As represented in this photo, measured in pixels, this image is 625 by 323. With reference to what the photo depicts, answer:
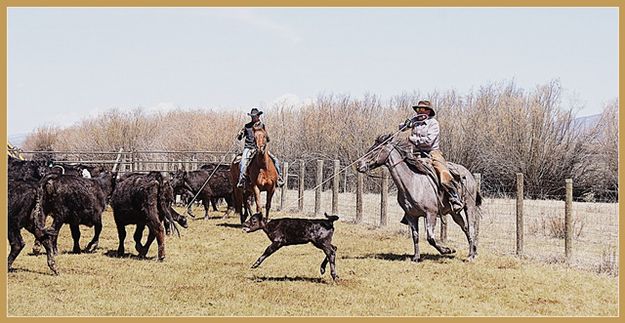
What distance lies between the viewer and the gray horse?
13.7 metres

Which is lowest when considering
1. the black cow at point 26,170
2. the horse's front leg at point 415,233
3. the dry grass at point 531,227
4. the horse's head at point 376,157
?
the dry grass at point 531,227

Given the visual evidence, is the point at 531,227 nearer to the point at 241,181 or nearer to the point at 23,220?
the point at 241,181

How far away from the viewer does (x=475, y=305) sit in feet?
33.2

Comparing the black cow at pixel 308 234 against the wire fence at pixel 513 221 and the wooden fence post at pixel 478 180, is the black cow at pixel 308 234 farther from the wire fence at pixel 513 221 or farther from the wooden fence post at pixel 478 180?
the wooden fence post at pixel 478 180

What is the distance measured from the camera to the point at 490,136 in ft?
107

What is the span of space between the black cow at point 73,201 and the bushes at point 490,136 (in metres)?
16.5

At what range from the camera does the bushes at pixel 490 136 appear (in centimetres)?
3138

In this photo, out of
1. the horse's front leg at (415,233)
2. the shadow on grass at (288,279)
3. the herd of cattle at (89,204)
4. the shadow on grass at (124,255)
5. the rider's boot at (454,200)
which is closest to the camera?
the shadow on grass at (288,279)

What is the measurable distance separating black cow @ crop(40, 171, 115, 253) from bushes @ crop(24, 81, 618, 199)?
648 inches

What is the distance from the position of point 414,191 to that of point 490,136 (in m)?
19.7

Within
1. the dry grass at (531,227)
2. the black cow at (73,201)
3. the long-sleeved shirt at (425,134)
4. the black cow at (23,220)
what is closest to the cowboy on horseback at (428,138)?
the long-sleeved shirt at (425,134)

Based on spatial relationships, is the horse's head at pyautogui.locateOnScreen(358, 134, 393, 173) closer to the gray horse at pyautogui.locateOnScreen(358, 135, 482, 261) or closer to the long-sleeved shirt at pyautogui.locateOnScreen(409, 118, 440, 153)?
the gray horse at pyautogui.locateOnScreen(358, 135, 482, 261)

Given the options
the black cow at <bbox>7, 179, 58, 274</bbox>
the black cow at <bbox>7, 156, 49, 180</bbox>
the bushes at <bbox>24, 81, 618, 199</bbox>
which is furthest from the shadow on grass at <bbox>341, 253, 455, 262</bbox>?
the bushes at <bbox>24, 81, 618, 199</bbox>

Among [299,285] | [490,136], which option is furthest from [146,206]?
[490,136]
